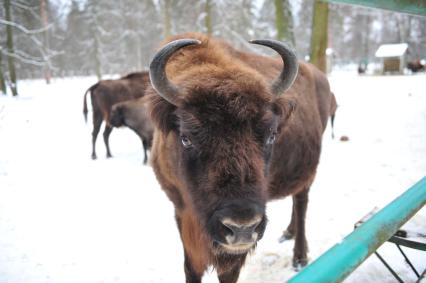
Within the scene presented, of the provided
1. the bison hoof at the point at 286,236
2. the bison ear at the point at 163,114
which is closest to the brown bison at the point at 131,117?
the bison hoof at the point at 286,236

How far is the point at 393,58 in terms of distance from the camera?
2614 centimetres

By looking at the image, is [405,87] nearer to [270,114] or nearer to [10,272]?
[270,114]

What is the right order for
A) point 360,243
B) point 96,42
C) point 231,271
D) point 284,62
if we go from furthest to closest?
point 96,42
point 231,271
point 284,62
point 360,243

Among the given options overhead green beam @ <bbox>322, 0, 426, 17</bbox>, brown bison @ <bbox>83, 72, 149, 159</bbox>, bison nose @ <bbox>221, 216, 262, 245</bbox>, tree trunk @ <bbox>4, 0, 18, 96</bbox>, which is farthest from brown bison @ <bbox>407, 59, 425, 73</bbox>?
bison nose @ <bbox>221, 216, 262, 245</bbox>

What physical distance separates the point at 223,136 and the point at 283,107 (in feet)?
2.36

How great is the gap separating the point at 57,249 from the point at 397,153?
280 inches

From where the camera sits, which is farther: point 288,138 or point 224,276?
point 288,138

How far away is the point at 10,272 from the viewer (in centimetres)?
359

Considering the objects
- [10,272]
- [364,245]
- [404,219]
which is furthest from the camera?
[10,272]

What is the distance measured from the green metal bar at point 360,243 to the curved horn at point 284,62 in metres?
1.11

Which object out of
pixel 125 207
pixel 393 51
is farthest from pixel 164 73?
pixel 393 51

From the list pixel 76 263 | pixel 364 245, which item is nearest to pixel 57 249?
pixel 76 263

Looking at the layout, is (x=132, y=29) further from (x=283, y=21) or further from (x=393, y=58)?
(x=283, y=21)

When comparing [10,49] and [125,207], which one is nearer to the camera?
[10,49]
